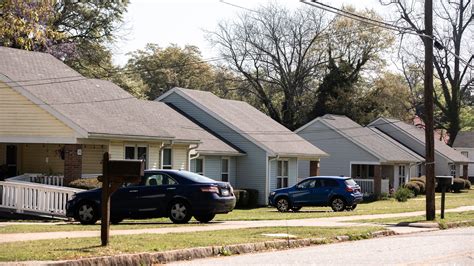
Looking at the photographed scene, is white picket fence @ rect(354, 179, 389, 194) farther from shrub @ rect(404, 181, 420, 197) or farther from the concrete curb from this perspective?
the concrete curb

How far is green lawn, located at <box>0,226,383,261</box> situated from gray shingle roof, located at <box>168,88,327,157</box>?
24.1 meters

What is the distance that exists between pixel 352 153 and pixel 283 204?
20.6 metres

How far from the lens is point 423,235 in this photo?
23062 millimetres

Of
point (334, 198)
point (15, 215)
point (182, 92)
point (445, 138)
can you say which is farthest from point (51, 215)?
point (445, 138)

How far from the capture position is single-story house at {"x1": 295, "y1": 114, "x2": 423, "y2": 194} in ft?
187

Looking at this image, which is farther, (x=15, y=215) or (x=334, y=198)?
(x=334, y=198)

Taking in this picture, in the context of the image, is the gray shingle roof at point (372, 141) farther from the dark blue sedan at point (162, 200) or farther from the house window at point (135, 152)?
the dark blue sedan at point (162, 200)

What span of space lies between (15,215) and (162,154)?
9.05 meters

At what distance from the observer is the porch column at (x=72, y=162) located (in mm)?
30266

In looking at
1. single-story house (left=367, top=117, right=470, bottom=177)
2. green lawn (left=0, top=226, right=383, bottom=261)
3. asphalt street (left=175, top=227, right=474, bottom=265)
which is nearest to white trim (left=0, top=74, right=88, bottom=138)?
green lawn (left=0, top=226, right=383, bottom=261)

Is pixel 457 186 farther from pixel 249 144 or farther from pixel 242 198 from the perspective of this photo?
pixel 242 198

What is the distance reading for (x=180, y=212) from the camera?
23.7 meters

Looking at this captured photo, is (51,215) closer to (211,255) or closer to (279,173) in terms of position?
(211,255)

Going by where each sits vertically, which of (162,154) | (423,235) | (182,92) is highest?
(182,92)
